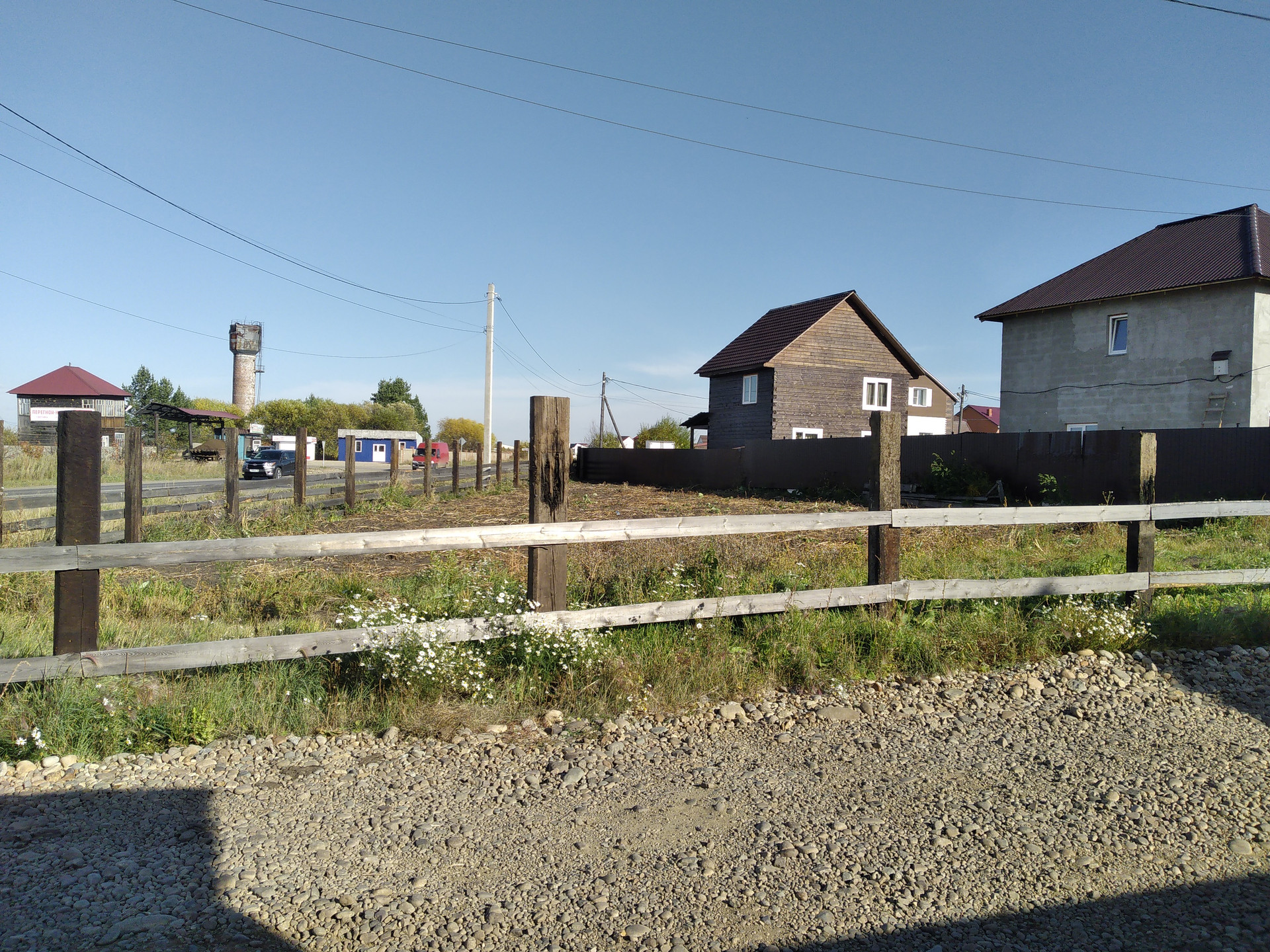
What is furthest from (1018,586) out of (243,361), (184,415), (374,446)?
(243,361)

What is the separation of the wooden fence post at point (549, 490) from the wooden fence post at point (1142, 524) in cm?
464

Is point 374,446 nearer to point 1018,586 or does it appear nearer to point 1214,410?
point 1214,410

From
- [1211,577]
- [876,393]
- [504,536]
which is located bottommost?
[1211,577]

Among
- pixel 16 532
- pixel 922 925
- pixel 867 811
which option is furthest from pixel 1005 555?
pixel 16 532

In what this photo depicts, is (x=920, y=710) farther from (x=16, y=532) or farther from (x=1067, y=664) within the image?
(x=16, y=532)

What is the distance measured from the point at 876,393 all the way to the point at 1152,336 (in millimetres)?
14342

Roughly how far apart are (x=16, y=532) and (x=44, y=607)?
380cm

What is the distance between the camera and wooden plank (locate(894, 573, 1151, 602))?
5949 mm

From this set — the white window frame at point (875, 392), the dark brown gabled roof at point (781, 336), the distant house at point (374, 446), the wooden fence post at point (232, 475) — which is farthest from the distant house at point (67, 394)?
the wooden fence post at point (232, 475)

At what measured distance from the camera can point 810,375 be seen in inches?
1471

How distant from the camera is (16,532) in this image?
955cm

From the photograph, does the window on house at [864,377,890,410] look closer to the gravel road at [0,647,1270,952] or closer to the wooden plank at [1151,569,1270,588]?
the wooden plank at [1151,569,1270,588]

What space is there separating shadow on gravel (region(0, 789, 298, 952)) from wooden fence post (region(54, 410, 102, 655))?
96cm

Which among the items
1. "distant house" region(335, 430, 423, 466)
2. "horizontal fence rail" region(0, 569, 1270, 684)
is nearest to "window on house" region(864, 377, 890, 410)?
"horizontal fence rail" region(0, 569, 1270, 684)
